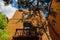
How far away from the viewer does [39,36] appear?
1198 inches

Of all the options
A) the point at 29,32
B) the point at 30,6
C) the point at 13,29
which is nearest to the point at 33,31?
the point at 29,32

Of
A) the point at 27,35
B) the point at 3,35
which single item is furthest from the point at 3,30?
the point at 27,35

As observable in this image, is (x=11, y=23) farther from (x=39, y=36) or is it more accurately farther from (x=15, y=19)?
(x=39, y=36)

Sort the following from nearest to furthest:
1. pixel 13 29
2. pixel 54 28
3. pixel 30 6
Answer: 1. pixel 30 6
2. pixel 13 29
3. pixel 54 28

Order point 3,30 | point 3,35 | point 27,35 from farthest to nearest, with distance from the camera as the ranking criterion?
point 27,35 < point 3,30 < point 3,35

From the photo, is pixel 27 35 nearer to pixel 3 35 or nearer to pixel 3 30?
pixel 3 30

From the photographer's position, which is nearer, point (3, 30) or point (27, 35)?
point (3, 30)

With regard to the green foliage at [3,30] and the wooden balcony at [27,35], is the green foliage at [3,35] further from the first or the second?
the wooden balcony at [27,35]

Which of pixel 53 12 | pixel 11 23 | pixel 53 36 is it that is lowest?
pixel 53 36

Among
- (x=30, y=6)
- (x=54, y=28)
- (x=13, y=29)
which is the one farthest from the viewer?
(x=54, y=28)

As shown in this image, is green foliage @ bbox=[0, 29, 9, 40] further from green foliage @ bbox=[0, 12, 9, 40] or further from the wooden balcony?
the wooden balcony

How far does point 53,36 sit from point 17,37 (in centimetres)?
611

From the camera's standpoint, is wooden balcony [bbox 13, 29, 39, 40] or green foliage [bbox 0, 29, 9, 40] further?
wooden balcony [bbox 13, 29, 39, 40]

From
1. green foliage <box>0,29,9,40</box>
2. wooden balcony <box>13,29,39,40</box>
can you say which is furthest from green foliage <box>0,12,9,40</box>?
wooden balcony <box>13,29,39,40</box>
